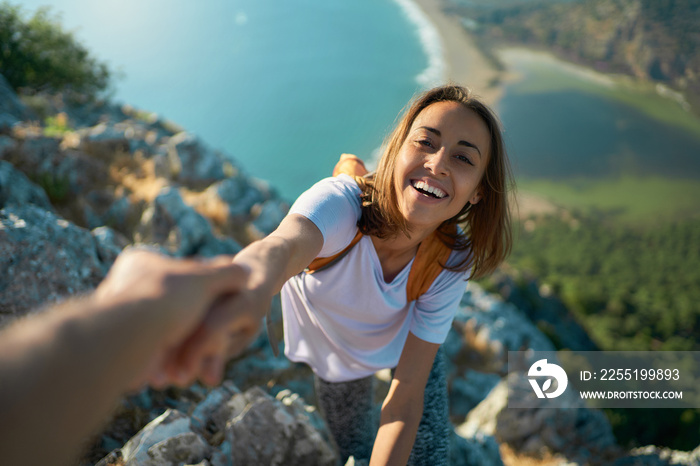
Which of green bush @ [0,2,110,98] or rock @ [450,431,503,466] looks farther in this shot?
green bush @ [0,2,110,98]

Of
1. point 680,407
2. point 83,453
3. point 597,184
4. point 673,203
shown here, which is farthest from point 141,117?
point 673,203

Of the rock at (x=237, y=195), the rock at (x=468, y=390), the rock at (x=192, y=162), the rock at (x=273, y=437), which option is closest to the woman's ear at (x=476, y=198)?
the rock at (x=273, y=437)

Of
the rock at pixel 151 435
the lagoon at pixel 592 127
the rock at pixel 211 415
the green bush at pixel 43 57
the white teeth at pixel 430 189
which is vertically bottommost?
the lagoon at pixel 592 127

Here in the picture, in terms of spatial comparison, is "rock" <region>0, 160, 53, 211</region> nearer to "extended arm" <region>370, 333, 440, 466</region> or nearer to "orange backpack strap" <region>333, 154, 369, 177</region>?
"orange backpack strap" <region>333, 154, 369, 177</region>

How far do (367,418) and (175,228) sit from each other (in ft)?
12.6

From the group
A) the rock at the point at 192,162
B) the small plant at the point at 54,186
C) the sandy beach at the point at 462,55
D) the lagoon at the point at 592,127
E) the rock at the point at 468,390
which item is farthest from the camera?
the sandy beach at the point at 462,55

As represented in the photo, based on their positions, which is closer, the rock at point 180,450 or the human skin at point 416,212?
the human skin at point 416,212

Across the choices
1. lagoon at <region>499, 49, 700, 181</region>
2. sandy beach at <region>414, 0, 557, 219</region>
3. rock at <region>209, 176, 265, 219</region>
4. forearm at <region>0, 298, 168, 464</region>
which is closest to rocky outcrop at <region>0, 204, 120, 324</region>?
forearm at <region>0, 298, 168, 464</region>

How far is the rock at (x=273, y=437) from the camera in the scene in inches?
97.6

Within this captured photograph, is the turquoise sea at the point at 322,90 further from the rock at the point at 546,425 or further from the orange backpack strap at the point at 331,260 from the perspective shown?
the orange backpack strap at the point at 331,260

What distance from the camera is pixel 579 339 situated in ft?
90.8

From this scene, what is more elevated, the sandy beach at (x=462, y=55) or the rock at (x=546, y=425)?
the sandy beach at (x=462, y=55)

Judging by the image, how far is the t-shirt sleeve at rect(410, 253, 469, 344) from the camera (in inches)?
90.7

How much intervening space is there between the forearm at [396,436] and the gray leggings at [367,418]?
325 millimetres
